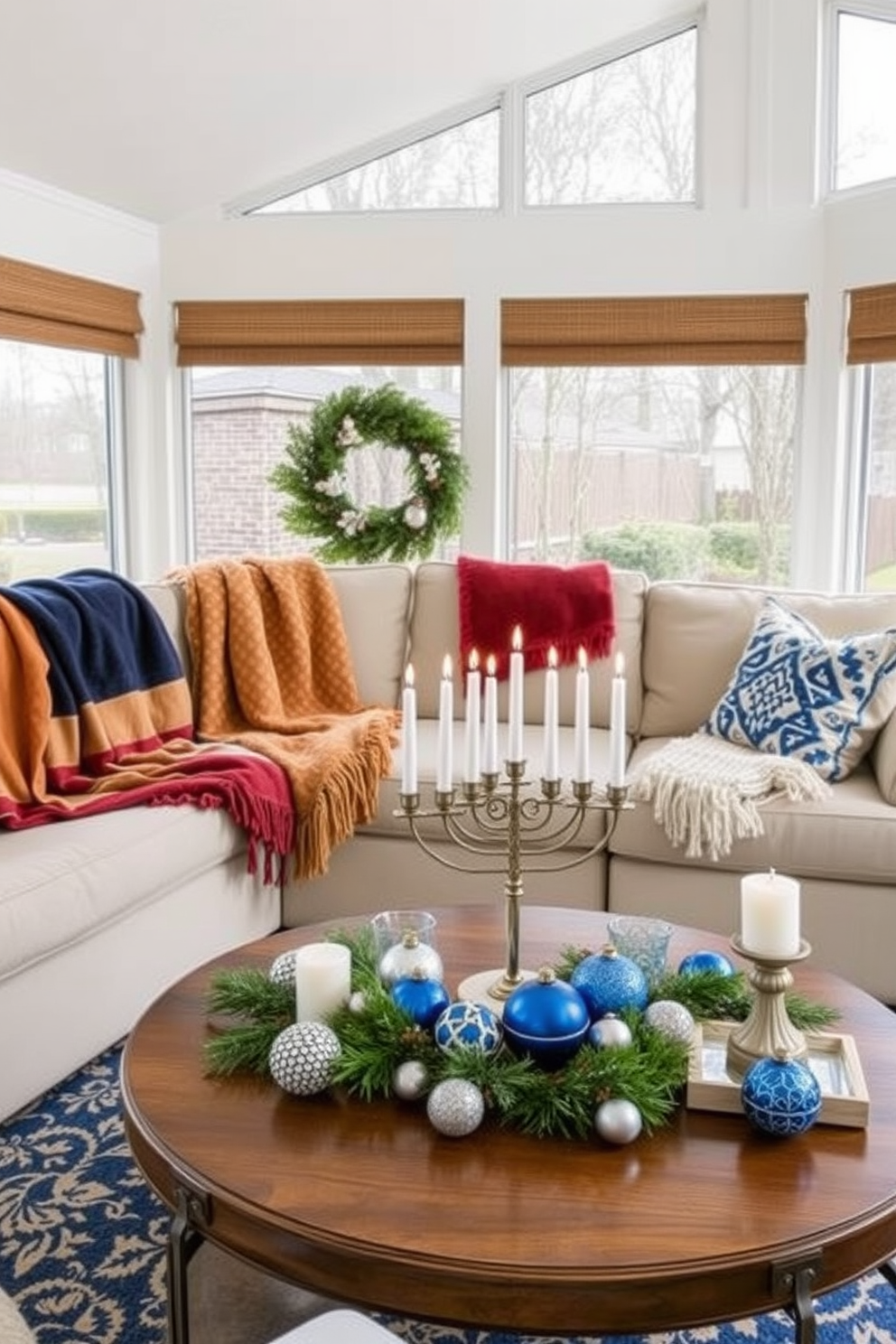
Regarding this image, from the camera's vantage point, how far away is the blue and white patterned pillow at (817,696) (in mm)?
2887

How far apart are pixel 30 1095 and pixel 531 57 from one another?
12.7ft

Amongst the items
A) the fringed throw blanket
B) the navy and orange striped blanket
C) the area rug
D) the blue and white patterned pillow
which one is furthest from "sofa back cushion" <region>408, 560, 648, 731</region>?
the area rug

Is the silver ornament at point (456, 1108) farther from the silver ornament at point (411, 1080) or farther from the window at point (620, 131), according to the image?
the window at point (620, 131)

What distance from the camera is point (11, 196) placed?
3830 millimetres

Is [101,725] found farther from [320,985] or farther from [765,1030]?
[765,1030]

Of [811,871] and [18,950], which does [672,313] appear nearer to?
[811,871]

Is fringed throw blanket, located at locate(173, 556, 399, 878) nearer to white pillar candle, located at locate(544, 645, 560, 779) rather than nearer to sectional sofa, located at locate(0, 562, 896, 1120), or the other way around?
sectional sofa, located at locate(0, 562, 896, 1120)

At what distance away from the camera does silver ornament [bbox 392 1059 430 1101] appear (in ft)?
4.80

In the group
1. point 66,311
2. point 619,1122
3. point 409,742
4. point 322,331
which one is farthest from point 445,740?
point 322,331

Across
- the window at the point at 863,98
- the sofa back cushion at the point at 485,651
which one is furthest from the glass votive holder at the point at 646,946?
the window at the point at 863,98

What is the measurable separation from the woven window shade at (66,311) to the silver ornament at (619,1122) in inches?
130

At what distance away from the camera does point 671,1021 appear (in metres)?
1.54

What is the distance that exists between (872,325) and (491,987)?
3.24 m

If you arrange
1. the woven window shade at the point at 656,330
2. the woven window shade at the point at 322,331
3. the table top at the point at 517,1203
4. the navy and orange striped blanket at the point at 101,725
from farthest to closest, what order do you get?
the woven window shade at the point at 322,331 → the woven window shade at the point at 656,330 → the navy and orange striped blanket at the point at 101,725 → the table top at the point at 517,1203
